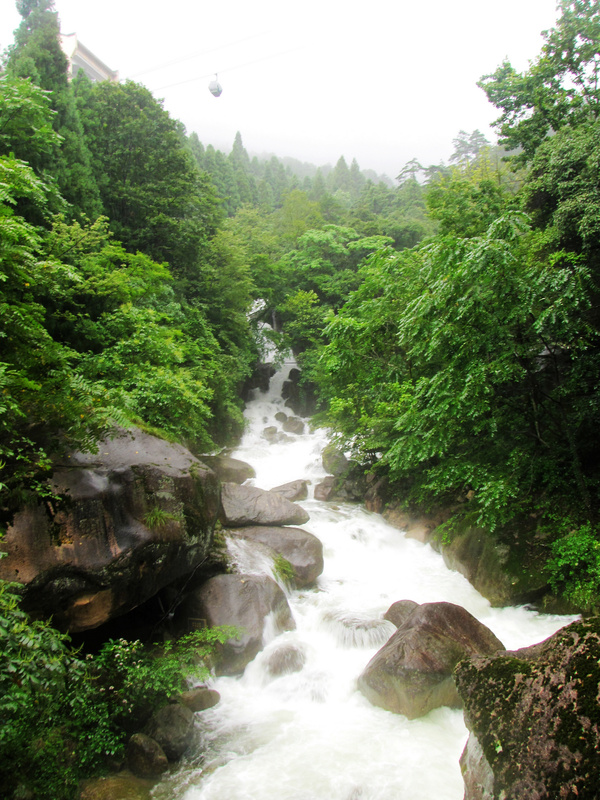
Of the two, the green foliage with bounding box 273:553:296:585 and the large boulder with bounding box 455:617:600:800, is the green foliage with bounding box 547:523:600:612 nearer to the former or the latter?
the large boulder with bounding box 455:617:600:800

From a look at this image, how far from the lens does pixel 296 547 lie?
10164 millimetres

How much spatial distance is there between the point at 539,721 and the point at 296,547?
24.4ft

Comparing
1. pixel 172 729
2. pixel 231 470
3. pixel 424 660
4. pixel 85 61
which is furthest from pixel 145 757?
pixel 85 61

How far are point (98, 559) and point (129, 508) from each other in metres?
0.77

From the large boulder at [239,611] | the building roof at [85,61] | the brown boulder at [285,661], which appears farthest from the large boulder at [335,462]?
the building roof at [85,61]

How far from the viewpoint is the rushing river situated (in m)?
5.08

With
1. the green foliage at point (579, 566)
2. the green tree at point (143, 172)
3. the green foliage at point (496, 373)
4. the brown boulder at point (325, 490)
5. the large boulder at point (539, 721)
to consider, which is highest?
the green tree at point (143, 172)

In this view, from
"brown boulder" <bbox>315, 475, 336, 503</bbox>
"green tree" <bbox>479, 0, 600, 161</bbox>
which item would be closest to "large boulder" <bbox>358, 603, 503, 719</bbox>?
"brown boulder" <bbox>315, 475, 336, 503</bbox>

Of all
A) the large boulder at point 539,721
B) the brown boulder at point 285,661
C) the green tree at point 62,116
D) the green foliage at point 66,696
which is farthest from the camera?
the green tree at point 62,116

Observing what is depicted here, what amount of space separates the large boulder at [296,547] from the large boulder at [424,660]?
3.17m

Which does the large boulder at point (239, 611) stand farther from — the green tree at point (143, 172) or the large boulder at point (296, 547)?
the green tree at point (143, 172)

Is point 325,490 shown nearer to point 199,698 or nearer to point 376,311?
point 376,311

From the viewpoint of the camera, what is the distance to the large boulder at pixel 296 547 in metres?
9.76

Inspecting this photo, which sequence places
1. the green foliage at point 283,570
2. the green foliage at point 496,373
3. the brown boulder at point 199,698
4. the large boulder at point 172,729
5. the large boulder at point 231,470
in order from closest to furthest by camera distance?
the large boulder at point 172,729 < the brown boulder at point 199,698 < the green foliage at point 496,373 < the green foliage at point 283,570 < the large boulder at point 231,470
